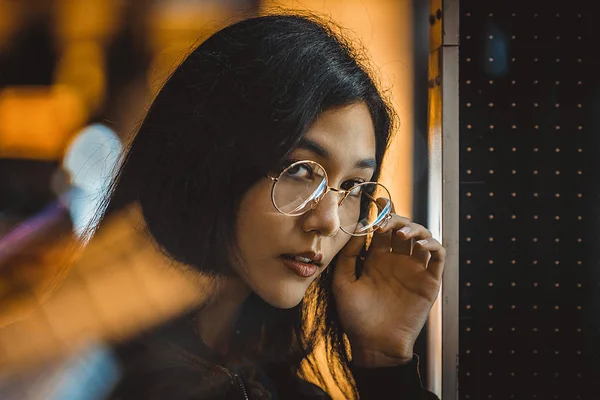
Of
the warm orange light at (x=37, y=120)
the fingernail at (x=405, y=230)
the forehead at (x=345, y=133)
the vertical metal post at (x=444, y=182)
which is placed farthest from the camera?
the vertical metal post at (x=444, y=182)

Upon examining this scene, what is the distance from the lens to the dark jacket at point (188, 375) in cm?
131

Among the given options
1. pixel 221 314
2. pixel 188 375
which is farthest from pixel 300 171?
pixel 188 375

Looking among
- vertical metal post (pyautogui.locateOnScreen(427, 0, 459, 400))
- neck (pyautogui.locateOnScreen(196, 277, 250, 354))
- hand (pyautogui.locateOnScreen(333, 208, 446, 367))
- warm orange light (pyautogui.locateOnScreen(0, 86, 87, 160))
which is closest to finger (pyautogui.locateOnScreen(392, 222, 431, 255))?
hand (pyautogui.locateOnScreen(333, 208, 446, 367))

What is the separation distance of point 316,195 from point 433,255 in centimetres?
43

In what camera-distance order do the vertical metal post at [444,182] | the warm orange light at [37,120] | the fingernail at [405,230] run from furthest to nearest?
the vertical metal post at [444,182] → the fingernail at [405,230] → the warm orange light at [37,120]

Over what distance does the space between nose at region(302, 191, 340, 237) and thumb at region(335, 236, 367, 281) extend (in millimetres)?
193

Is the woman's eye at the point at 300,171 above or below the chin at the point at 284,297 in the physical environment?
above

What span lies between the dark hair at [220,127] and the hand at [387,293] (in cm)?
39

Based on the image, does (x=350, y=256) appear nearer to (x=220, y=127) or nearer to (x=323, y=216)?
(x=323, y=216)

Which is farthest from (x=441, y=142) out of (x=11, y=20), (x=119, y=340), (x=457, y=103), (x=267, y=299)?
(x=11, y=20)

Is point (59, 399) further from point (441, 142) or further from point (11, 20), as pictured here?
point (441, 142)

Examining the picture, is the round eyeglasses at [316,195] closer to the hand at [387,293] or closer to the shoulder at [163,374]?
the hand at [387,293]
